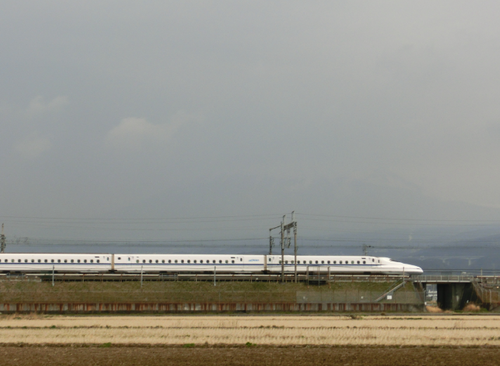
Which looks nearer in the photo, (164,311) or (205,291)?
(164,311)

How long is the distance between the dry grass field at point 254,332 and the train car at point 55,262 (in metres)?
27.5

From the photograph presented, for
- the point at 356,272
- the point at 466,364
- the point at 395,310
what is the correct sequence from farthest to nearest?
the point at 356,272
the point at 395,310
the point at 466,364

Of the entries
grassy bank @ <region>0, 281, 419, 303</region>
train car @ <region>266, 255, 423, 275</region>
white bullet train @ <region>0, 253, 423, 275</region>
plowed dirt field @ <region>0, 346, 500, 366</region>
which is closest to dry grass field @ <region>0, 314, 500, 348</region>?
plowed dirt field @ <region>0, 346, 500, 366</region>

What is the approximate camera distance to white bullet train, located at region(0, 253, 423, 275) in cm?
7938

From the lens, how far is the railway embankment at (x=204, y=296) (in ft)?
215

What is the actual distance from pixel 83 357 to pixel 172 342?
261 inches

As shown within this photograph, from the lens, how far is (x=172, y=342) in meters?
36.3

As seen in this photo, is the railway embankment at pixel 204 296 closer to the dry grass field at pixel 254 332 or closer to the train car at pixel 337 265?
the train car at pixel 337 265

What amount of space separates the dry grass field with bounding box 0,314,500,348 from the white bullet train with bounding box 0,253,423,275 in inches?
1086

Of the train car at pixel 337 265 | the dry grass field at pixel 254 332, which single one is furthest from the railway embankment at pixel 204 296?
the dry grass field at pixel 254 332

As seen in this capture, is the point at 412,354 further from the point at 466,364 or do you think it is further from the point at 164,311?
the point at 164,311

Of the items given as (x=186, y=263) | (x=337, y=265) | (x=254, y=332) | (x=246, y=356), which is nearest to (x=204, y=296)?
(x=186, y=263)

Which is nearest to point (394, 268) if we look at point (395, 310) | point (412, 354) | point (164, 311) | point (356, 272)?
point (356, 272)

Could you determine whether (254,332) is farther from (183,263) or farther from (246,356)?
(183,263)
